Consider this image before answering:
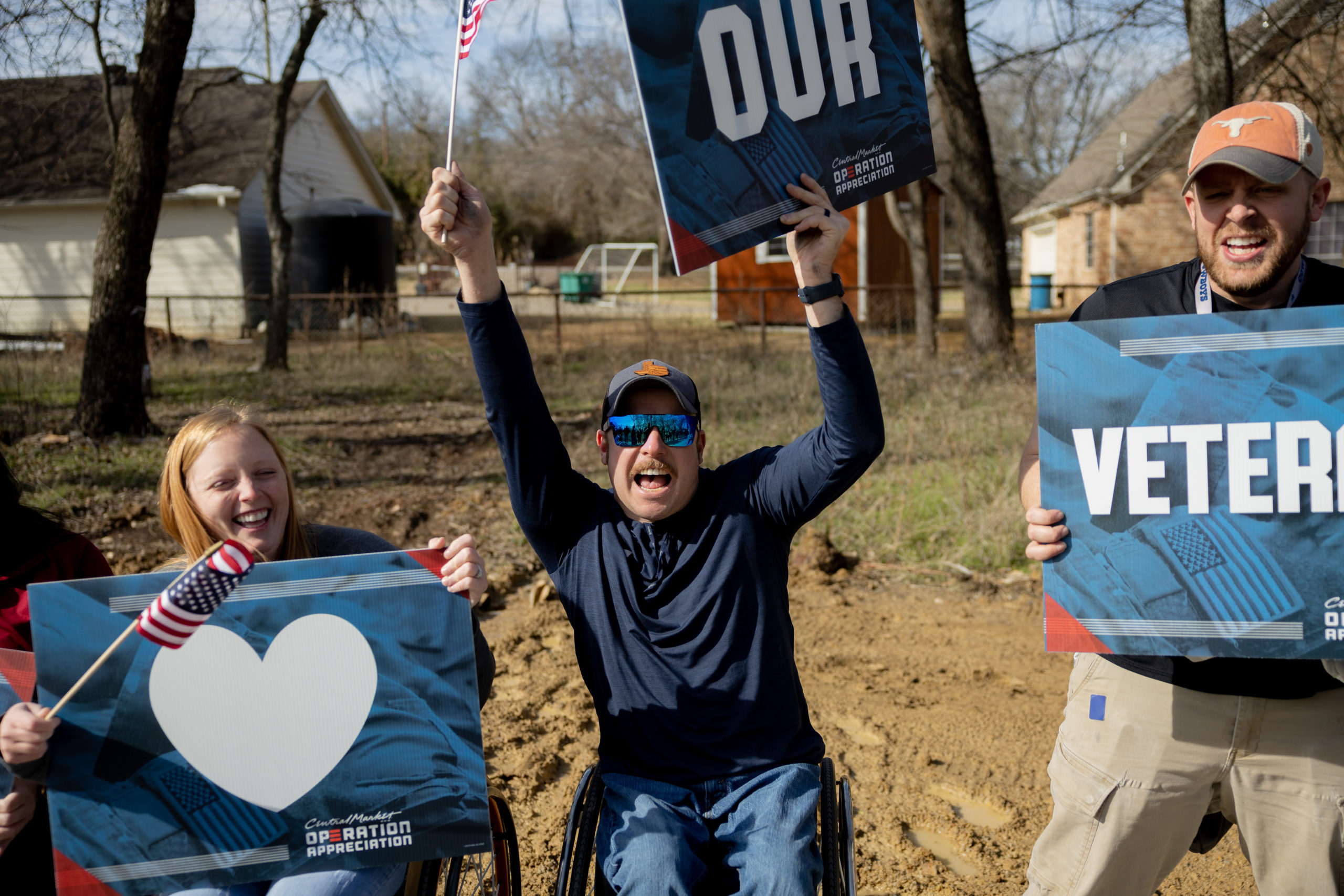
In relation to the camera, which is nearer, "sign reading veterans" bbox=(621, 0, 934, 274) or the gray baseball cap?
"sign reading veterans" bbox=(621, 0, 934, 274)

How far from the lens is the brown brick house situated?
11195 millimetres

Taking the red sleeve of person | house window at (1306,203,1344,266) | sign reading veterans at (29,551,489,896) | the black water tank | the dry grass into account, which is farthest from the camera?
house window at (1306,203,1344,266)

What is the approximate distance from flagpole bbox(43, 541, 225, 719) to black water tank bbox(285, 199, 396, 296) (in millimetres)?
23535

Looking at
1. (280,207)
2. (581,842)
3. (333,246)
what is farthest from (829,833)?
(333,246)

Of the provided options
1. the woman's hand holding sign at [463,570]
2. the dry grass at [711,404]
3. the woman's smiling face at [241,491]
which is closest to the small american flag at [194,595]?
the woman's hand holding sign at [463,570]

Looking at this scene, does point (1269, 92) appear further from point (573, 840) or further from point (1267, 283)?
point (573, 840)

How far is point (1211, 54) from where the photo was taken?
30.5 ft

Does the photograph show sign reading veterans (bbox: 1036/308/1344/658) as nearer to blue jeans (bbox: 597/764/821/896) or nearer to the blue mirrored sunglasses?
blue jeans (bbox: 597/764/821/896)

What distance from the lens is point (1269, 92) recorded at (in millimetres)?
12312

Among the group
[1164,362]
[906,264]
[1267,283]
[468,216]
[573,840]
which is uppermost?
[906,264]

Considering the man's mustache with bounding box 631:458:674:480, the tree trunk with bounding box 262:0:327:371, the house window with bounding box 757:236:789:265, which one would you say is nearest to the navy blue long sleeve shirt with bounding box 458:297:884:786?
the man's mustache with bounding box 631:458:674:480


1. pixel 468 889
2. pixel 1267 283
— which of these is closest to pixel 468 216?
pixel 1267 283

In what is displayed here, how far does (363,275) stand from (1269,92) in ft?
65.0

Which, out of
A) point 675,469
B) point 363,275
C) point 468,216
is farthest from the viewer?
point 363,275
